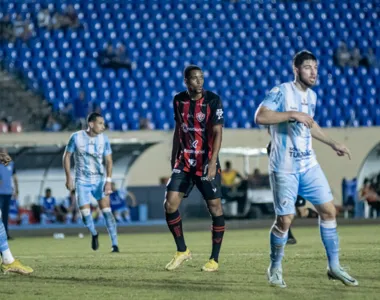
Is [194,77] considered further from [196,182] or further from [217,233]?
[217,233]

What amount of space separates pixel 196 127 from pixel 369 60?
21174mm

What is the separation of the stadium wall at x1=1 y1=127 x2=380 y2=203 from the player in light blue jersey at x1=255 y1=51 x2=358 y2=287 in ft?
58.4

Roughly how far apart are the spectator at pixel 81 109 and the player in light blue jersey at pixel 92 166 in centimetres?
1202

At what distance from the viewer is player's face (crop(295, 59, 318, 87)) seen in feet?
28.0

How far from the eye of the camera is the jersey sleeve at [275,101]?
8.54m

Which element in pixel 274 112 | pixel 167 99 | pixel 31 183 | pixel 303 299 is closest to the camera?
pixel 303 299

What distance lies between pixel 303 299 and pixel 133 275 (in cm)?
277

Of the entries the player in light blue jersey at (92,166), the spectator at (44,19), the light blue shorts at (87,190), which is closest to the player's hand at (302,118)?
the player in light blue jersey at (92,166)

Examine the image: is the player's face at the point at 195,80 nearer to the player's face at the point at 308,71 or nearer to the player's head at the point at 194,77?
the player's head at the point at 194,77

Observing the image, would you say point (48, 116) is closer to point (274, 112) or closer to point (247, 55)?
point (247, 55)

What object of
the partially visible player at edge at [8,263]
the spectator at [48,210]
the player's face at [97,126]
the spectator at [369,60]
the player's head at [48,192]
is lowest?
the spectator at [48,210]

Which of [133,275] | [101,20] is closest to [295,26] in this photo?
[101,20]

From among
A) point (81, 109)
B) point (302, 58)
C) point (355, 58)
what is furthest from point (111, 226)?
point (355, 58)

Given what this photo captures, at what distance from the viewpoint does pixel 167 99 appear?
28.6m
